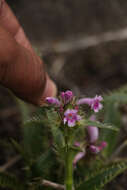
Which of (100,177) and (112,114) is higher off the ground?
(112,114)

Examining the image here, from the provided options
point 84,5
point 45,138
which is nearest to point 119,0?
point 84,5

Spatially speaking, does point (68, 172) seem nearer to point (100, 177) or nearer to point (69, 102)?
point (100, 177)

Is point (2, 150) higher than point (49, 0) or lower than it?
lower

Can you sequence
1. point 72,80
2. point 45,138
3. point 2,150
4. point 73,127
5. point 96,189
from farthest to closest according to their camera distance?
point 72,80 < point 2,150 < point 45,138 < point 96,189 < point 73,127

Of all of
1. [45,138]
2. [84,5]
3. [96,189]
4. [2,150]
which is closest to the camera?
[96,189]

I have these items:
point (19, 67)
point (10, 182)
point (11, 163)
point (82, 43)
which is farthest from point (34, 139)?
point (82, 43)

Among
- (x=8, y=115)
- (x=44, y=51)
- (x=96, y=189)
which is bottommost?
(x=96, y=189)

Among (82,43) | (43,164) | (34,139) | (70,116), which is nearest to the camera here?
(70,116)

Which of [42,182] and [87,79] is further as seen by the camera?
[87,79]

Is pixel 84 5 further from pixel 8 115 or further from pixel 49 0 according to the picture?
pixel 8 115
